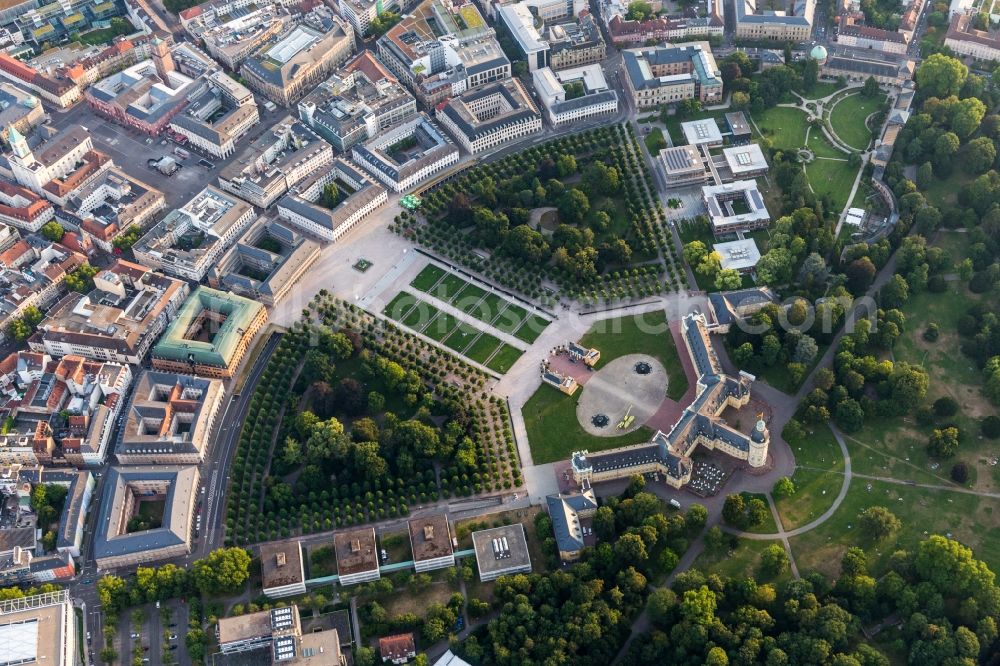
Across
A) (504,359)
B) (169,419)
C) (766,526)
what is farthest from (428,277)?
(766,526)

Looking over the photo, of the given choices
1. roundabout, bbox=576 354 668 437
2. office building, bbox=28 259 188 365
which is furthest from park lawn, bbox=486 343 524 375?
office building, bbox=28 259 188 365

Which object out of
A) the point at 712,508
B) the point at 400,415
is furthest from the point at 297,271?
the point at 712,508

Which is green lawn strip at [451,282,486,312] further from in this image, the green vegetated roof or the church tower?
the church tower

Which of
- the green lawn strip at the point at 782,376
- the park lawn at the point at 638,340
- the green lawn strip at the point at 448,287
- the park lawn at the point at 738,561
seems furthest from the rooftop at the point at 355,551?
the green lawn strip at the point at 782,376

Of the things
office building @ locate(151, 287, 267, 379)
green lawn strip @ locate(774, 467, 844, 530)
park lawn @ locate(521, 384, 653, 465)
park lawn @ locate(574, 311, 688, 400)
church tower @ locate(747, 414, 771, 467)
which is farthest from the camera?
office building @ locate(151, 287, 267, 379)

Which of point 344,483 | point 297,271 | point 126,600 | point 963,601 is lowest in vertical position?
point 963,601

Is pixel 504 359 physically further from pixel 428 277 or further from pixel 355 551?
pixel 355 551

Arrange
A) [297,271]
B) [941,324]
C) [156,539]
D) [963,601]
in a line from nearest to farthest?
1. [963,601]
2. [156,539]
3. [941,324]
4. [297,271]

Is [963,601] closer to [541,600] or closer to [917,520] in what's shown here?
[917,520]
